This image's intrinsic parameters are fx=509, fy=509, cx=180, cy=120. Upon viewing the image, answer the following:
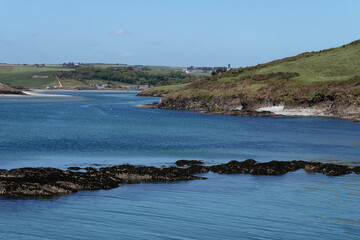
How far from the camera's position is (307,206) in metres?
28.8

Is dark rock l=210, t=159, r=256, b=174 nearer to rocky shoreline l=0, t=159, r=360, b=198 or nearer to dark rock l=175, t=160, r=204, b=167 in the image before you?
rocky shoreline l=0, t=159, r=360, b=198

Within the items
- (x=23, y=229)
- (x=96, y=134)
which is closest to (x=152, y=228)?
(x=23, y=229)

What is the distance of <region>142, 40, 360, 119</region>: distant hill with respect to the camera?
10944 cm

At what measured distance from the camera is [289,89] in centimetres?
12006

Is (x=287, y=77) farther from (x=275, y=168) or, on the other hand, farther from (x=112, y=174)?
(x=112, y=174)

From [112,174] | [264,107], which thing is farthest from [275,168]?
[264,107]

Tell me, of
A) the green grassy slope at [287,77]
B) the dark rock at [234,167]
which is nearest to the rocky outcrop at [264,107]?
the green grassy slope at [287,77]

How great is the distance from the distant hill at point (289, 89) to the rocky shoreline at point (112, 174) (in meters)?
62.7

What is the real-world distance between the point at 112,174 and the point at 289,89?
90.2 meters

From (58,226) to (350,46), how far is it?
151345 millimetres

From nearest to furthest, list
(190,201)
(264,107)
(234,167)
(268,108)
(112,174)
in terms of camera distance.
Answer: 1. (190,201)
2. (112,174)
3. (234,167)
4. (268,108)
5. (264,107)

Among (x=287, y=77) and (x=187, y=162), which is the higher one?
(x=287, y=77)

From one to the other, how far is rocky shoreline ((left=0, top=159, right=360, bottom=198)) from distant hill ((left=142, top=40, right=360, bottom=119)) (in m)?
62.7

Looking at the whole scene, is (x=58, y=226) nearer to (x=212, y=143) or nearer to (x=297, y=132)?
(x=212, y=143)
